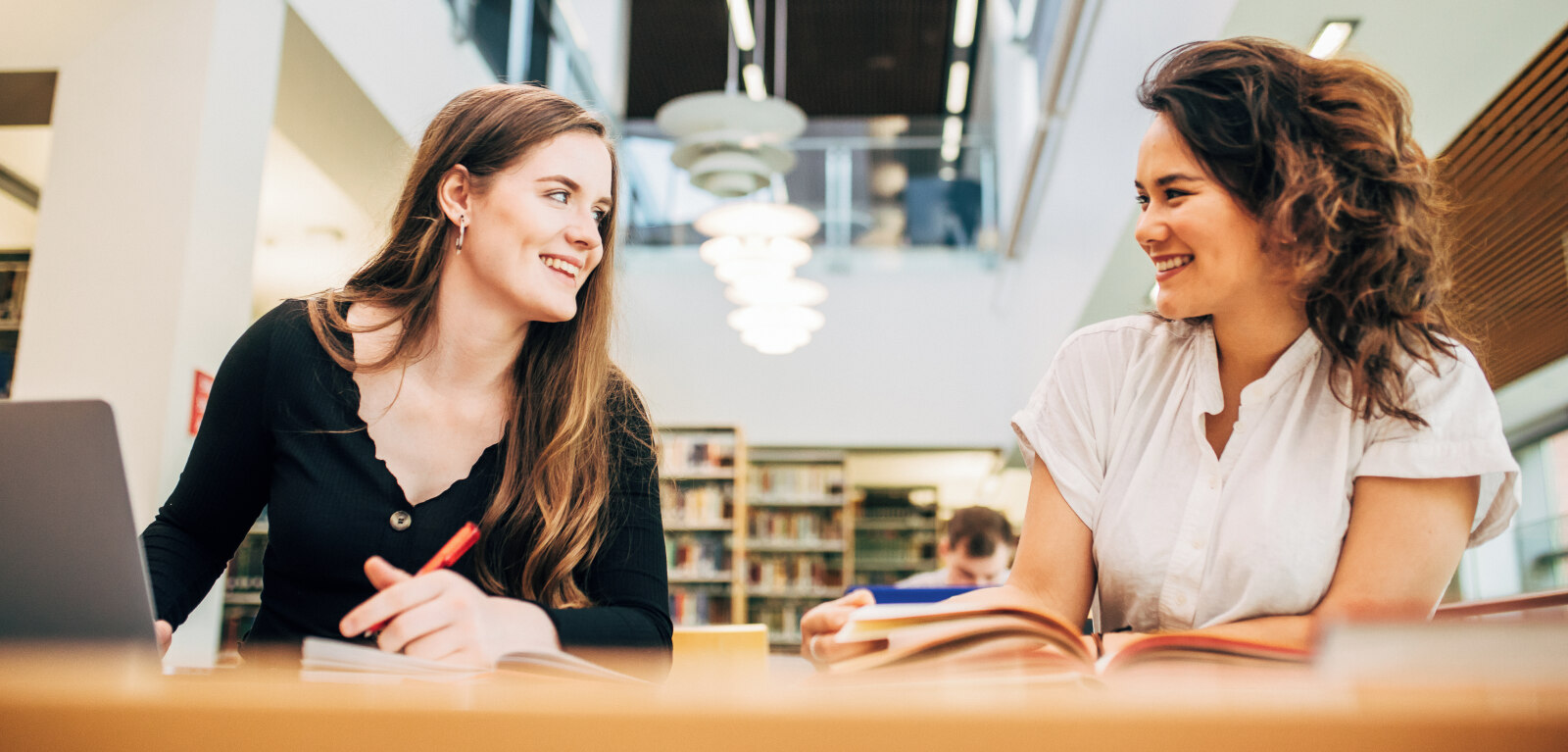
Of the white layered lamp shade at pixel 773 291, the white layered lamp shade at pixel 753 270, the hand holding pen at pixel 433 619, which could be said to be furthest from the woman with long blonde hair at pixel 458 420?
the white layered lamp shade at pixel 773 291

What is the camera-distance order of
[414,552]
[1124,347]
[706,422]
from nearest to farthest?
[414,552], [1124,347], [706,422]

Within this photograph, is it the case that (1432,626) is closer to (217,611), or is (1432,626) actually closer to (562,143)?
(562,143)

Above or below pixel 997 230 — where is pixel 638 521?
below

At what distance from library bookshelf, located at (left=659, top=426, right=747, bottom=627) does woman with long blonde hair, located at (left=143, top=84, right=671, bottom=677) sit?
537 cm

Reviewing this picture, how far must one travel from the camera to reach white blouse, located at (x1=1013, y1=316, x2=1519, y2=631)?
3.22 ft

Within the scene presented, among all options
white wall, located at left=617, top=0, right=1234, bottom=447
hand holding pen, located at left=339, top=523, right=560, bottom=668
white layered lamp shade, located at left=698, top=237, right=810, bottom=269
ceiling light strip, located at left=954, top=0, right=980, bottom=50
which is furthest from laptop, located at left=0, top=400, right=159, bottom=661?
ceiling light strip, located at left=954, top=0, right=980, bottom=50

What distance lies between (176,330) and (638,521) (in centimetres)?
180

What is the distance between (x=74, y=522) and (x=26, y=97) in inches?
111

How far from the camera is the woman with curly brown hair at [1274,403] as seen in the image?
0.97m

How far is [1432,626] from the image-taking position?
35 centimetres

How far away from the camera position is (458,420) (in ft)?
3.91

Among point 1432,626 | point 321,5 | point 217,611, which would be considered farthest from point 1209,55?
point 321,5

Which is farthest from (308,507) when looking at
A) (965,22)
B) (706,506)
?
(965,22)

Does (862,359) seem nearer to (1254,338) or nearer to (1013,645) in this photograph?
(1254,338)
